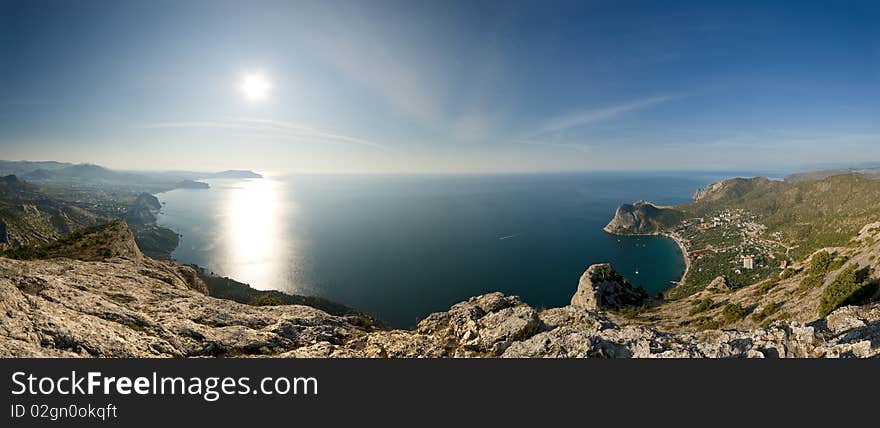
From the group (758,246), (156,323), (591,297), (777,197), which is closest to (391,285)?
(591,297)

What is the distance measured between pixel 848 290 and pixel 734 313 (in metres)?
11.1

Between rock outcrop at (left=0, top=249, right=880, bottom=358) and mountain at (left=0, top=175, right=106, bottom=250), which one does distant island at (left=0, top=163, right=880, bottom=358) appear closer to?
rock outcrop at (left=0, top=249, right=880, bottom=358)

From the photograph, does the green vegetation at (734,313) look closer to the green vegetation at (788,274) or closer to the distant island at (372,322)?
the distant island at (372,322)

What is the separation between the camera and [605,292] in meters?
68.4

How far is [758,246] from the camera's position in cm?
14675

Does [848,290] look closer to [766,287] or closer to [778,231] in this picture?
[766,287]

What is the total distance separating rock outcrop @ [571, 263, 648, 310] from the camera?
66250 millimetres

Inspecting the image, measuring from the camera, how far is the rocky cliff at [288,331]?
43.1 ft

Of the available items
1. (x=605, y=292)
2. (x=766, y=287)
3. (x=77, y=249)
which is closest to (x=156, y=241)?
(x=77, y=249)

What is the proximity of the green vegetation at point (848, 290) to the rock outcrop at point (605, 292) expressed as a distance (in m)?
35.9

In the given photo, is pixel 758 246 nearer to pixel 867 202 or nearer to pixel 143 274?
pixel 867 202

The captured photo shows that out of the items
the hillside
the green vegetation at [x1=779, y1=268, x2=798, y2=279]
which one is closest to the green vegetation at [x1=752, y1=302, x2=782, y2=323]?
the green vegetation at [x1=779, y1=268, x2=798, y2=279]

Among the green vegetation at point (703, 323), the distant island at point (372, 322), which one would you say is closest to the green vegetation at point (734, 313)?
the distant island at point (372, 322)

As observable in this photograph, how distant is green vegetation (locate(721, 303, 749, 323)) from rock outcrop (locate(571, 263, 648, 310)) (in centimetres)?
2569
